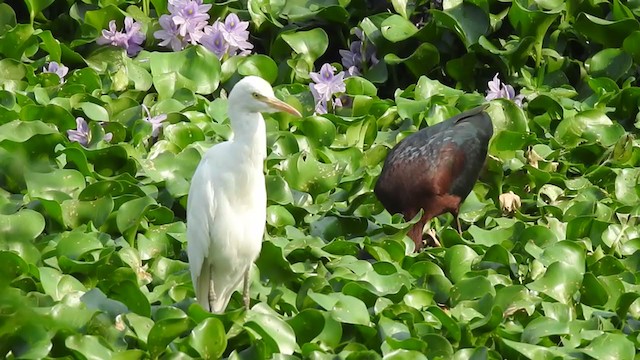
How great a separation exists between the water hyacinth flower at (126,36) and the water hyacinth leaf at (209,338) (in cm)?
305

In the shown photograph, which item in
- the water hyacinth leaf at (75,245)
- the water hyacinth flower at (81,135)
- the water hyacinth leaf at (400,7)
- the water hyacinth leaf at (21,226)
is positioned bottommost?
the water hyacinth leaf at (400,7)

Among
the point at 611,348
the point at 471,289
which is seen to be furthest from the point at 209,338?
the point at 611,348

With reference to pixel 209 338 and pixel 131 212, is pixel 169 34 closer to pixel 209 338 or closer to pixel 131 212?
pixel 131 212

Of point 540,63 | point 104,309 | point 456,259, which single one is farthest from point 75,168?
point 540,63

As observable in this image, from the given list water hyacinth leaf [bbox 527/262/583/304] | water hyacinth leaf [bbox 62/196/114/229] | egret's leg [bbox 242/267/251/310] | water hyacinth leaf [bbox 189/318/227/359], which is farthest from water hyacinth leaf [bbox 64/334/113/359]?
water hyacinth leaf [bbox 527/262/583/304]

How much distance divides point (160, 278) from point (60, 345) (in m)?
0.79

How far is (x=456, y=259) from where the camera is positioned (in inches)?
202

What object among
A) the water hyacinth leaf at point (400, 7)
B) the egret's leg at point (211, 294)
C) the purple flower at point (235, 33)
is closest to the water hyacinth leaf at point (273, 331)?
the egret's leg at point (211, 294)

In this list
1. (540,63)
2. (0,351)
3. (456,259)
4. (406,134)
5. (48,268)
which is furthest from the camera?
(540,63)

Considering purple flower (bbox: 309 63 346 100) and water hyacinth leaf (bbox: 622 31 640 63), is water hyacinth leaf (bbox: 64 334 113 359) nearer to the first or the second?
purple flower (bbox: 309 63 346 100)

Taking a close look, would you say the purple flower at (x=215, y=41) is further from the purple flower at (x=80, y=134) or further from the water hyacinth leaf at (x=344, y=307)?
the water hyacinth leaf at (x=344, y=307)

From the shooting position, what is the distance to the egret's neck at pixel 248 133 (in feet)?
14.7

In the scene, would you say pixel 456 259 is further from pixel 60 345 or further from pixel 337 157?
pixel 60 345

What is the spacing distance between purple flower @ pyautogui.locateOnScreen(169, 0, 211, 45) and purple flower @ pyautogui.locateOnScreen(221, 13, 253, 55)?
5.1 inches
